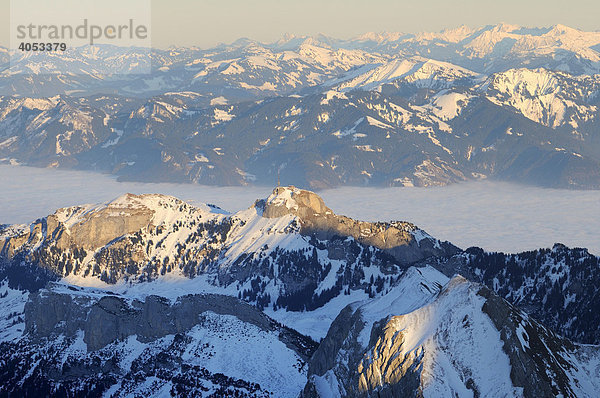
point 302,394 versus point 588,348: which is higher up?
point 588,348

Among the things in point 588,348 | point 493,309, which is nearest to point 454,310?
point 493,309

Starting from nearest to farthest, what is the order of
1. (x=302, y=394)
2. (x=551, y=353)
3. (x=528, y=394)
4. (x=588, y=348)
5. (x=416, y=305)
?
1. (x=528, y=394)
2. (x=551, y=353)
3. (x=588, y=348)
4. (x=416, y=305)
5. (x=302, y=394)

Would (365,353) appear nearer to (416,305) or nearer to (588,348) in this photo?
(416,305)

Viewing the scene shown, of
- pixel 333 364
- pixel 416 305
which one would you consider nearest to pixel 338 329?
pixel 333 364

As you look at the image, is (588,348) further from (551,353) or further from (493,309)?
(493,309)

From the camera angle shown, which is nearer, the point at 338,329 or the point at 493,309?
the point at 493,309

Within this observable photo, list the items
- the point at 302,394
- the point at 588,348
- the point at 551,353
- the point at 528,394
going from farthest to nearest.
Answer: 1. the point at 302,394
2. the point at 588,348
3. the point at 551,353
4. the point at 528,394

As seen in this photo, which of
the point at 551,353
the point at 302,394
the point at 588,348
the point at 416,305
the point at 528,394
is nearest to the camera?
the point at 528,394

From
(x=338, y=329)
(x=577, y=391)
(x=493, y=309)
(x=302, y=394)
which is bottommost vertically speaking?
(x=302, y=394)

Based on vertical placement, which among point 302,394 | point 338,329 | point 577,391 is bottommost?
point 302,394
